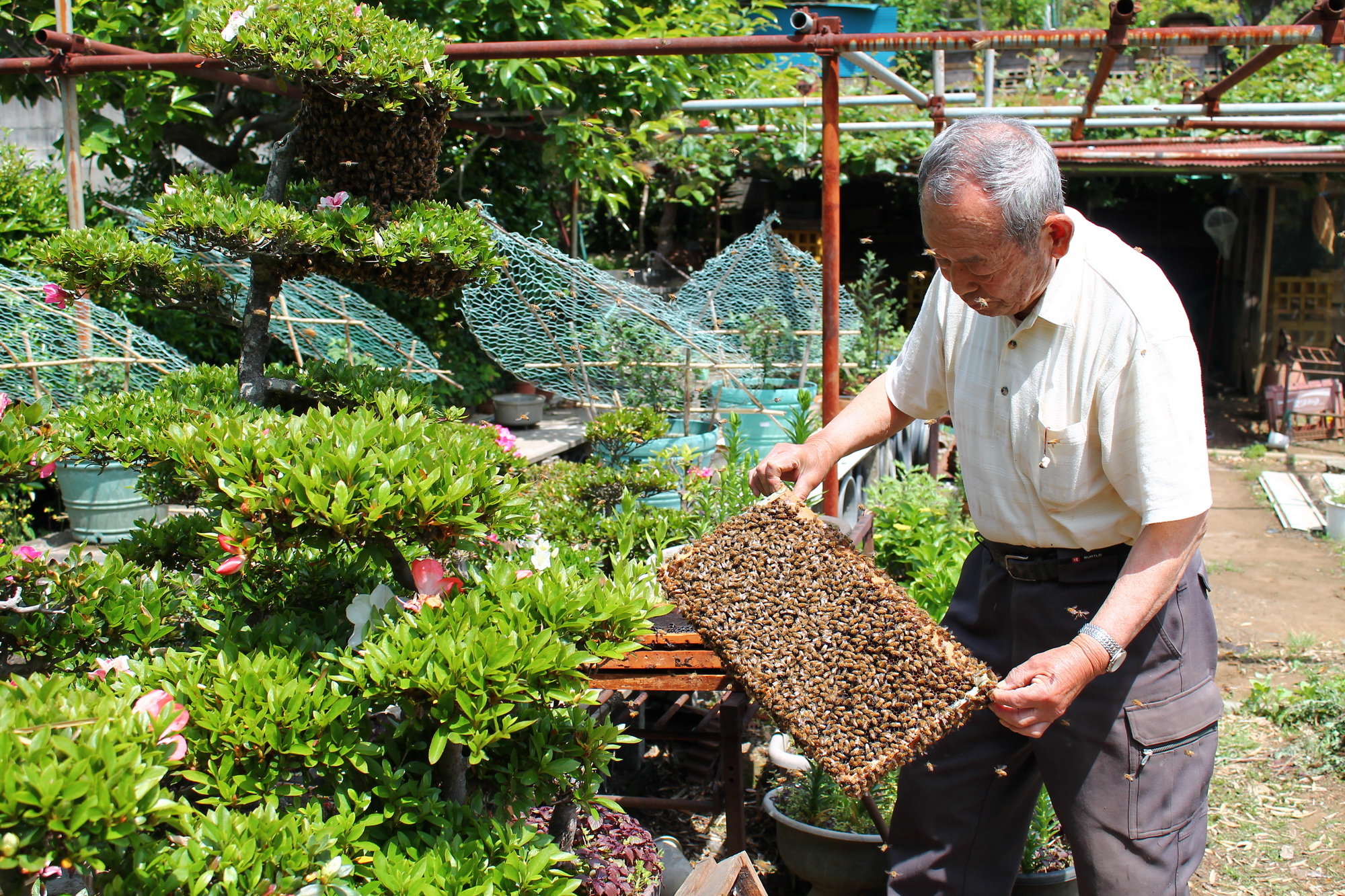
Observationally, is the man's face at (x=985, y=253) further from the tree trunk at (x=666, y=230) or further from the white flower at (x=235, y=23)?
the tree trunk at (x=666, y=230)

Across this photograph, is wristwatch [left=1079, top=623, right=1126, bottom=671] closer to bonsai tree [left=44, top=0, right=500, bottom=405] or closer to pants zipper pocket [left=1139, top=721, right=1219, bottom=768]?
pants zipper pocket [left=1139, top=721, right=1219, bottom=768]

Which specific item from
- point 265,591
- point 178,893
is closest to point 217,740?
point 178,893

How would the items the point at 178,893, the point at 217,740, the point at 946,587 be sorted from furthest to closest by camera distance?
the point at 946,587 → the point at 217,740 → the point at 178,893

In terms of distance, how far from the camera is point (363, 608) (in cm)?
184

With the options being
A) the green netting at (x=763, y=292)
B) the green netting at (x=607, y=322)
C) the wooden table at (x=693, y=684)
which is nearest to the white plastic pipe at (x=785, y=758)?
the wooden table at (x=693, y=684)

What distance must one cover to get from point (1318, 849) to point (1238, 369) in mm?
11746

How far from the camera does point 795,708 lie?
1.88 m

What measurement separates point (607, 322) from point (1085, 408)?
482 centimetres

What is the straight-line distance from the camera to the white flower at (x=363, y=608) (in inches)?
72.1

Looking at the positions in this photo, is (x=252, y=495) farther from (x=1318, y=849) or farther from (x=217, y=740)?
(x=1318, y=849)

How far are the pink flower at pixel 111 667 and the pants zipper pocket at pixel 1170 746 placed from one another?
1918mm

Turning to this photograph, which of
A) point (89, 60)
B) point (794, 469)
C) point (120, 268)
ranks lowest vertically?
point (794, 469)

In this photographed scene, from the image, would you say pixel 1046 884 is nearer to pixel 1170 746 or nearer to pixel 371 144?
pixel 1170 746

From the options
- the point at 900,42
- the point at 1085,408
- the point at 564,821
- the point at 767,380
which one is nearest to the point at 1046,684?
the point at 1085,408
